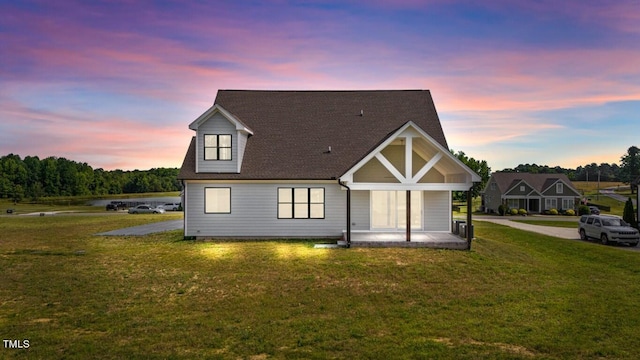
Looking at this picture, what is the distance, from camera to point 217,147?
800 inches

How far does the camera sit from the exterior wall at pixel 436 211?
20422 millimetres

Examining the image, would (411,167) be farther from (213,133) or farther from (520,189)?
(520,189)

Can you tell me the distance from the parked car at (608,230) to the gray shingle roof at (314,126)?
37.2 ft

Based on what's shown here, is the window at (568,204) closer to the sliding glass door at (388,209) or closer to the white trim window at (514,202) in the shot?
the white trim window at (514,202)

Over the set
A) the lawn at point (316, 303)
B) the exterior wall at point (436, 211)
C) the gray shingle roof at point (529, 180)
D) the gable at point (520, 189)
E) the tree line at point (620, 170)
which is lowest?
the lawn at point (316, 303)

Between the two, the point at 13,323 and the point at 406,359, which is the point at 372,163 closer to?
the point at 406,359

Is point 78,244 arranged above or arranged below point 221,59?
below

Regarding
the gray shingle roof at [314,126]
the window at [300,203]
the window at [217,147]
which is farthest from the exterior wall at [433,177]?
the window at [217,147]

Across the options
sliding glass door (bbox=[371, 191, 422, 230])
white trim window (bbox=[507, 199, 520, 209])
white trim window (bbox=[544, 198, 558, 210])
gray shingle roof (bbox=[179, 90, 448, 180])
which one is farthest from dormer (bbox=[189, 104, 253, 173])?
white trim window (bbox=[544, 198, 558, 210])

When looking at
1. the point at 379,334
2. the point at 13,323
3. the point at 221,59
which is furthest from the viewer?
the point at 221,59

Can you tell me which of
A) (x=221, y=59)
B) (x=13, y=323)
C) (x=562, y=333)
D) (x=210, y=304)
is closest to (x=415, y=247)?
(x=562, y=333)

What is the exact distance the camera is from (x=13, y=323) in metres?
8.98

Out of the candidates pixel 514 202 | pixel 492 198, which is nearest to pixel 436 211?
pixel 514 202

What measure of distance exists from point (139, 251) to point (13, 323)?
8.51 metres
